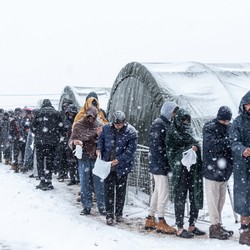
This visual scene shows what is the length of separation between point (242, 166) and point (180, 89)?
4.21m

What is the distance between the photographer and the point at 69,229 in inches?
292

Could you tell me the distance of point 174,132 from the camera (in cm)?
712

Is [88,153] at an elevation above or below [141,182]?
above

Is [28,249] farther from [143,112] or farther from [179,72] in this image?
[179,72]

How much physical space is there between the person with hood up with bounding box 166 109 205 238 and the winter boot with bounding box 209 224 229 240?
29 cm

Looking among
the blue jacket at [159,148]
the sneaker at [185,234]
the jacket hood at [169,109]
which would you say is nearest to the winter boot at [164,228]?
the sneaker at [185,234]

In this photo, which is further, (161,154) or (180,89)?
(180,89)

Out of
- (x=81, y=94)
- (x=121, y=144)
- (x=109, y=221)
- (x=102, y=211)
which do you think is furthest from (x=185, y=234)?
(x=81, y=94)

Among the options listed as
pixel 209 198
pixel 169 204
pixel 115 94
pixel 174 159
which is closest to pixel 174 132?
pixel 174 159

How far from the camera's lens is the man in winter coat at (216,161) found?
22.7ft

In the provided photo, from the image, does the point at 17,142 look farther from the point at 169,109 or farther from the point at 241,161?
the point at 241,161

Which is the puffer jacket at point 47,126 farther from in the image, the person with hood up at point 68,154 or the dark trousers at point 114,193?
the dark trousers at point 114,193

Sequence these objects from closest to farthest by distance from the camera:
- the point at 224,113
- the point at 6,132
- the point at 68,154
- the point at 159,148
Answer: the point at 224,113 → the point at 159,148 → the point at 68,154 → the point at 6,132

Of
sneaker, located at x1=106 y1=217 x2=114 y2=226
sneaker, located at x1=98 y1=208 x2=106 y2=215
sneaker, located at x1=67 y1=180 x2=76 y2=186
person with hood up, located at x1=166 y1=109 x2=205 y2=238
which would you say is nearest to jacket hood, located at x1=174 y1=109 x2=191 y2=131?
person with hood up, located at x1=166 y1=109 x2=205 y2=238
